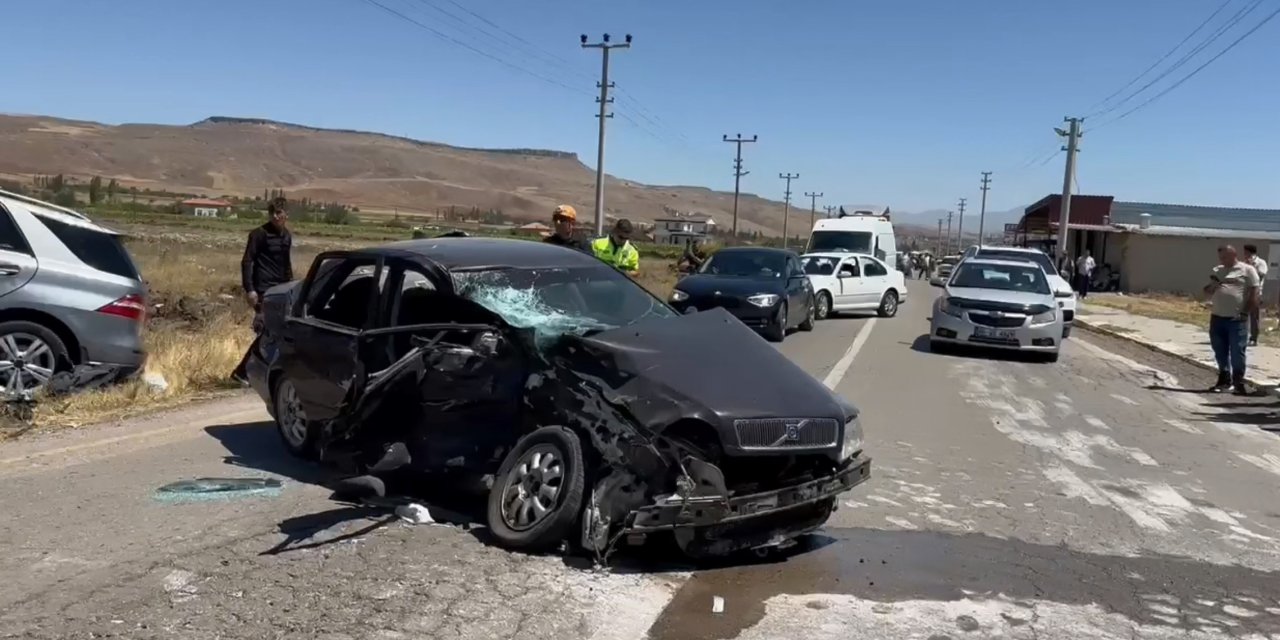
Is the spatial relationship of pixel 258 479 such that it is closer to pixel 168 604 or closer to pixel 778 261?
pixel 168 604

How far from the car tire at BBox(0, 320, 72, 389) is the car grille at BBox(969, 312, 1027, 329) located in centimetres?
1238

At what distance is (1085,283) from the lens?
38.0 meters

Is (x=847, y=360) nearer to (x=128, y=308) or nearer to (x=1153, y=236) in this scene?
(x=128, y=308)

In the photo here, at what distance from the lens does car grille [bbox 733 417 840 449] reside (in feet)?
17.4

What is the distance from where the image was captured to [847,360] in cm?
1546

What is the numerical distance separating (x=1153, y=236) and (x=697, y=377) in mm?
46103

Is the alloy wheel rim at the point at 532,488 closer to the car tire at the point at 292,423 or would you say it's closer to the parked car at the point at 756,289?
the car tire at the point at 292,423

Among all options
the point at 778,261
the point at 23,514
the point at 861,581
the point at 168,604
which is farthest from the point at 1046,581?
the point at 778,261

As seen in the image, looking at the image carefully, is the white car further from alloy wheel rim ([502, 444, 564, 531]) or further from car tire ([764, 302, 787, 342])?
alloy wheel rim ([502, 444, 564, 531])

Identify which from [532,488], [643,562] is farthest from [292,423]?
[643,562]

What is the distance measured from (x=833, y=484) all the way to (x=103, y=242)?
21.5ft

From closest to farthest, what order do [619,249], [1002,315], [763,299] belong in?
[619,249], [1002,315], [763,299]

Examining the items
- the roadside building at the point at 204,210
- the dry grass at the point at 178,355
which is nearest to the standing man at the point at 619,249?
the dry grass at the point at 178,355

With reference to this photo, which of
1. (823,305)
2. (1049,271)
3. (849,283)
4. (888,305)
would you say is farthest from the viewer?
(888,305)
